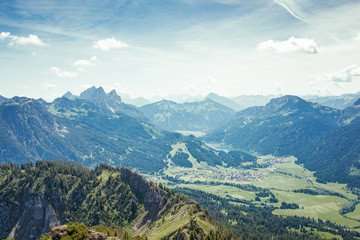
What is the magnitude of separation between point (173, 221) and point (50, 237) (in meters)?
94.5

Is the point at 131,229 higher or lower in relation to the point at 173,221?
lower

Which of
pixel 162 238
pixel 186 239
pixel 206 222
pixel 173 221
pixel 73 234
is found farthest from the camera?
pixel 173 221

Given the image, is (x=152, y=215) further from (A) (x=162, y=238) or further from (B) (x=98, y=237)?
(B) (x=98, y=237)

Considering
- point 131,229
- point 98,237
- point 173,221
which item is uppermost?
point 98,237

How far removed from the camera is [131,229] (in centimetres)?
19825

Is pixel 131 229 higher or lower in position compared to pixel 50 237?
lower

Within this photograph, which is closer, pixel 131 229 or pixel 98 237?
pixel 98 237

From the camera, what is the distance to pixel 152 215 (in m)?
200

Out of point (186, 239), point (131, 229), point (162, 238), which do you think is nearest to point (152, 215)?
point (131, 229)

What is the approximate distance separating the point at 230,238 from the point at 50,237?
110190mm

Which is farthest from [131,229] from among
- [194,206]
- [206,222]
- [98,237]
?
[98,237]

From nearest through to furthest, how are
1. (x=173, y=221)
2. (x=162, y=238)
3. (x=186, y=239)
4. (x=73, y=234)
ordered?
(x=73, y=234) → (x=186, y=239) → (x=162, y=238) → (x=173, y=221)

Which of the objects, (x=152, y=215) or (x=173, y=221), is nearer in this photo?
(x=173, y=221)

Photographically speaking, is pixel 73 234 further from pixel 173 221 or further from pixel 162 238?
pixel 173 221
